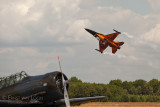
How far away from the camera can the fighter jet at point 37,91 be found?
20266 mm

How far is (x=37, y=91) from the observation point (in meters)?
20.4

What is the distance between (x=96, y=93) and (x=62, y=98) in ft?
264

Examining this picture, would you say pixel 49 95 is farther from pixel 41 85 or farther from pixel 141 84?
pixel 141 84

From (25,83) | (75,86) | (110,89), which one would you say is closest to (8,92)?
(25,83)

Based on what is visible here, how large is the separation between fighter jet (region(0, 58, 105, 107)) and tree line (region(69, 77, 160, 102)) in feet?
120

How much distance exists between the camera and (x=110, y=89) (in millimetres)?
106812

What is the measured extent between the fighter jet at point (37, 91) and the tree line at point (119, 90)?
120 feet

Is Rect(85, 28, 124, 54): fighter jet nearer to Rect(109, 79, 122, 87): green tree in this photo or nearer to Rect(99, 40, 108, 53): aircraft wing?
Rect(99, 40, 108, 53): aircraft wing

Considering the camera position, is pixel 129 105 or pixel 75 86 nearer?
A: pixel 129 105

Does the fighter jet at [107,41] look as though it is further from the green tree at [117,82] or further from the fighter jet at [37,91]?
the green tree at [117,82]

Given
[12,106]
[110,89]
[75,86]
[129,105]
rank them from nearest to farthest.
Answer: [12,106] < [129,105] < [75,86] < [110,89]

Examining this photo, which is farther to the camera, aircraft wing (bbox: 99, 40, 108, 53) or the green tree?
the green tree

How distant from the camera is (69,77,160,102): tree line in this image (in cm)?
5733

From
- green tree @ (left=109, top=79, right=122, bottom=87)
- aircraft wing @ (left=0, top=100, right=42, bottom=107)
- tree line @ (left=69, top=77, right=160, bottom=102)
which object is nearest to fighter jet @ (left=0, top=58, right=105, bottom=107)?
aircraft wing @ (left=0, top=100, right=42, bottom=107)
